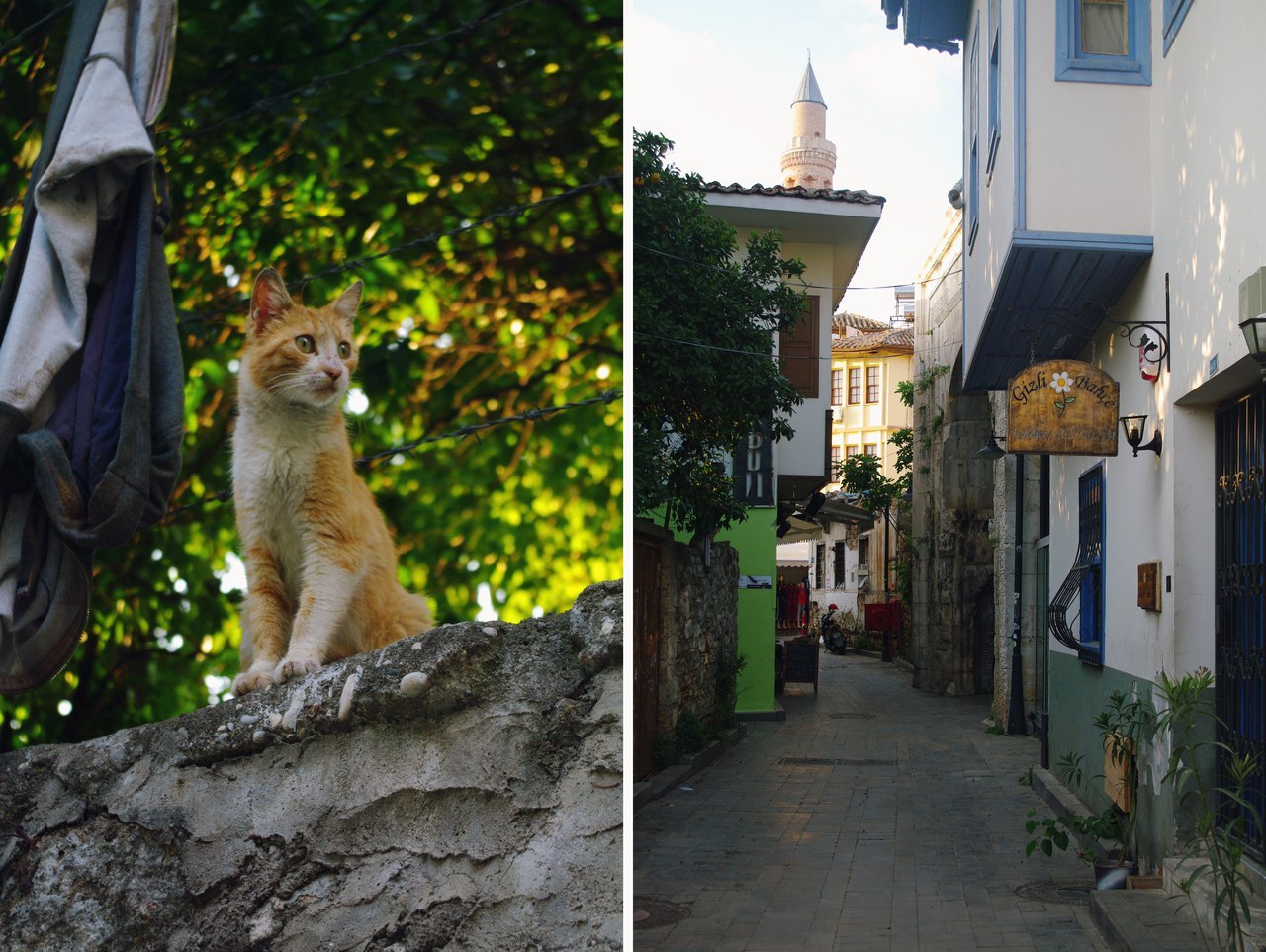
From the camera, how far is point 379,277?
10.7 ft

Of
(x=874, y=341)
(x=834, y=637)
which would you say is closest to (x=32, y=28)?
(x=834, y=637)

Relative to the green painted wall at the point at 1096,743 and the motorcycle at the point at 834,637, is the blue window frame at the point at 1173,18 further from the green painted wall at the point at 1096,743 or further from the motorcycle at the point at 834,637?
the motorcycle at the point at 834,637

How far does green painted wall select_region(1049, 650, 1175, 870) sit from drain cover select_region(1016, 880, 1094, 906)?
38 cm

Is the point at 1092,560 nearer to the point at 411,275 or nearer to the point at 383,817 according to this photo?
the point at 411,275

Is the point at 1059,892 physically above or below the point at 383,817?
below

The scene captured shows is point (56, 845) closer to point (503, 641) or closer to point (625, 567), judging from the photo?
point (503, 641)

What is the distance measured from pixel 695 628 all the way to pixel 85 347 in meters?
8.33

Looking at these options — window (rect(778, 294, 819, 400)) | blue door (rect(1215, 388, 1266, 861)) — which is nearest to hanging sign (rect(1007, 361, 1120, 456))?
blue door (rect(1215, 388, 1266, 861))

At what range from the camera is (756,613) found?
14.6 metres

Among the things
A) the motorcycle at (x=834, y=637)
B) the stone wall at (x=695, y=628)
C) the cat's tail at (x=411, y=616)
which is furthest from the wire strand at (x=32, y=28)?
the motorcycle at (x=834, y=637)

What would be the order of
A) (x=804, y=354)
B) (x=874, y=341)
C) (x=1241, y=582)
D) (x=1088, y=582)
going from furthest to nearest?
(x=874, y=341), (x=804, y=354), (x=1088, y=582), (x=1241, y=582)

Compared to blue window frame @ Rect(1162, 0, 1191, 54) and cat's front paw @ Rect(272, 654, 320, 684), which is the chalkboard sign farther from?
cat's front paw @ Rect(272, 654, 320, 684)

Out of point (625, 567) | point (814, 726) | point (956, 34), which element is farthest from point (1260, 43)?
point (814, 726)

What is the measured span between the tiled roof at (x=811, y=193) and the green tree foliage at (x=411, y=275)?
10.4 metres
